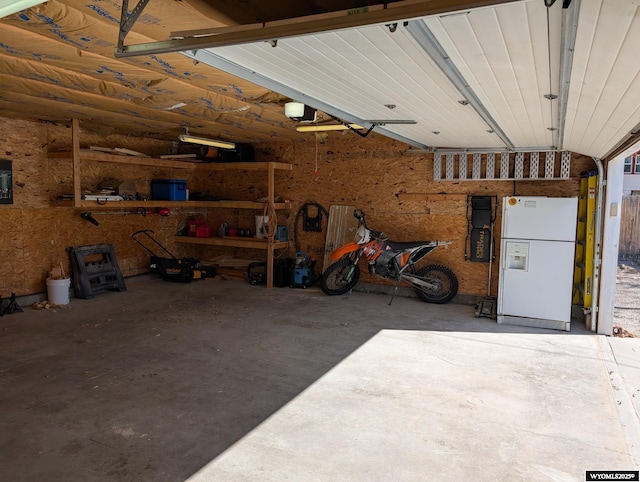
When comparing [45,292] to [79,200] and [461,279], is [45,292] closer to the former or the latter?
[79,200]

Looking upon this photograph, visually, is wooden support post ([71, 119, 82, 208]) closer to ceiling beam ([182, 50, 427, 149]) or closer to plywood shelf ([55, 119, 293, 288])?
plywood shelf ([55, 119, 293, 288])

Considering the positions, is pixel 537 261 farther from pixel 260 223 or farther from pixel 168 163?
pixel 168 163

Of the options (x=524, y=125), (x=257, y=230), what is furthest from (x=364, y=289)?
(x=524, y=125)

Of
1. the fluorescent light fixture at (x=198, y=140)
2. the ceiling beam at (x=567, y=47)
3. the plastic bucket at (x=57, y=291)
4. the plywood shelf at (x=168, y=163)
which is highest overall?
the fluorescent light fixture at (x=198, y=140)

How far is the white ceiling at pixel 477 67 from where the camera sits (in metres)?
1.82

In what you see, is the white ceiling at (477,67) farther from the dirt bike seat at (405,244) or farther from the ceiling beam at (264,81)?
the dirt bike seat at (405,244)

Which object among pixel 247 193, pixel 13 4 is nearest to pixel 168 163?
pixel 247 193

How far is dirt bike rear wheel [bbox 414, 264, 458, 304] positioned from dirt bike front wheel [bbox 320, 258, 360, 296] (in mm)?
1001

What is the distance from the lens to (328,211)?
7797mm

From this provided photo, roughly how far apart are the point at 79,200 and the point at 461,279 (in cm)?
550

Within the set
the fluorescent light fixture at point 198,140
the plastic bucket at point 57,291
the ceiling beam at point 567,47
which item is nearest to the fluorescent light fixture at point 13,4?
the ceiling beam at point 567,47

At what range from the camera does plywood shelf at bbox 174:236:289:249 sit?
25.3ft

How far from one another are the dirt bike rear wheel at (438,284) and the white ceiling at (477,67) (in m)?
2.91

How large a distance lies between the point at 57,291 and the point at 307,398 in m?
4.49
